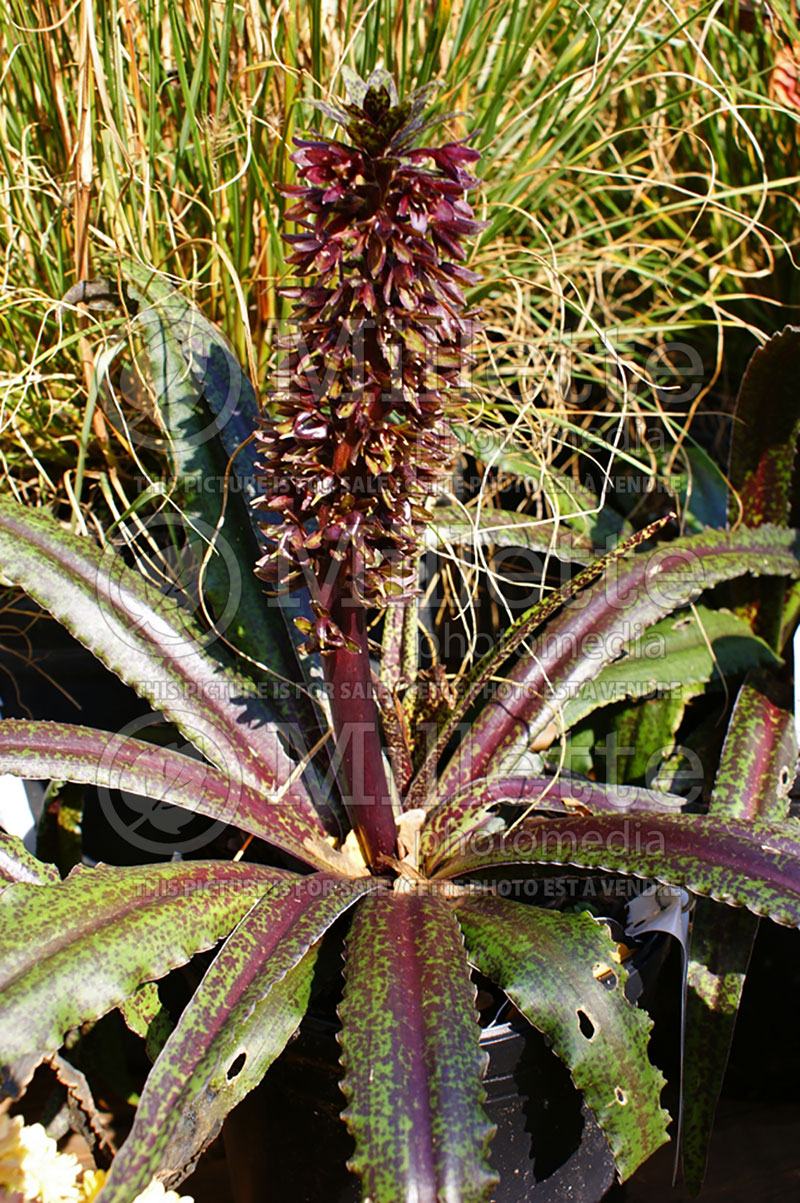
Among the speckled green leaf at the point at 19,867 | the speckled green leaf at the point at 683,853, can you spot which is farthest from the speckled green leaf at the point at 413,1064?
the speckled green leaf at the point at 19,867

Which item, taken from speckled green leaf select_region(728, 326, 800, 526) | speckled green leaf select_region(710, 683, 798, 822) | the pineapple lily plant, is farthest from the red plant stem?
speckled green leaf select_region(728, 326, 800, 526)

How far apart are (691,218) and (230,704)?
1.19m

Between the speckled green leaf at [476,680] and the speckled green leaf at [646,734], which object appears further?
the speckled green leaf at [646,734]

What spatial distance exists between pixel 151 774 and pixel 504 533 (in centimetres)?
50

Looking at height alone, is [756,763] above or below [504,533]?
below

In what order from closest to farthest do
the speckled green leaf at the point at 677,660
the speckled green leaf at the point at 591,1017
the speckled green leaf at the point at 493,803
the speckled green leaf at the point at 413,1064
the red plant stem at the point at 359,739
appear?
the speckled green leaf at the point at 413,1064
the speckled green leaf at the point at 591,1017
the red plant stem at the point at 359,739
the speckled green leaf at the point at 493,803
the speckled green leaf at the point at 677,660

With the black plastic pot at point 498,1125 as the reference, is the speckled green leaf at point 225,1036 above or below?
above

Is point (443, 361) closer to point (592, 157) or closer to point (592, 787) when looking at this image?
point (592, 787)

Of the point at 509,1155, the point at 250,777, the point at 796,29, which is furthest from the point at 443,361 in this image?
the point at 796,29

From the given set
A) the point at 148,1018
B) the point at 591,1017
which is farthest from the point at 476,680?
the point at 148,1018

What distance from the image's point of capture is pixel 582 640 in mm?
1047

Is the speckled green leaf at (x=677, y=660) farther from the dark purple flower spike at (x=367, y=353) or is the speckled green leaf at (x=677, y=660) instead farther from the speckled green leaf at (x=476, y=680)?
the dark purple flower spike at (x=367, y=353)

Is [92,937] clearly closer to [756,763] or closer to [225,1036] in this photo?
[225,1036]

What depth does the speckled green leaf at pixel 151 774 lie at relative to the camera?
2.77ft
